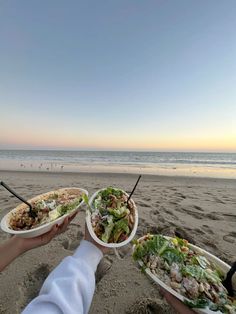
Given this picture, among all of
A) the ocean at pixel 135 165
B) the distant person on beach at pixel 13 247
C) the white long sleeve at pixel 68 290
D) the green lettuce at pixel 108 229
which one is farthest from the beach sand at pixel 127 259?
the ocean at pixel 135 165

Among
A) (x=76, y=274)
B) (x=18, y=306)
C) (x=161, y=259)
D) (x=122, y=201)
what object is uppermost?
(x=122, y=201)

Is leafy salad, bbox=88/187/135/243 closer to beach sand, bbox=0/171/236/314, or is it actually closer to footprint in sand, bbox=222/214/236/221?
beach sand, bbox=0/171/236/314

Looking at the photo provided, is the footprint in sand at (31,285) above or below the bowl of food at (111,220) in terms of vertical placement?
below

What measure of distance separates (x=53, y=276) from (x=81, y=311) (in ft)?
0.68

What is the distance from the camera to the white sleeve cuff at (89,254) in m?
1.28

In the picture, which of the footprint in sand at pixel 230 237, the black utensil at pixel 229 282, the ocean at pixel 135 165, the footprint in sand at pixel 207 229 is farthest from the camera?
the ocean at pixel 135 165

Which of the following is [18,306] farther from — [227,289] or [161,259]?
[227,289]

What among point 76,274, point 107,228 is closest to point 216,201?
point 107,228

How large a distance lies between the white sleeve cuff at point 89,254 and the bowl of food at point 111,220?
6 centimetres

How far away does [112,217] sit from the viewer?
5.62 feet

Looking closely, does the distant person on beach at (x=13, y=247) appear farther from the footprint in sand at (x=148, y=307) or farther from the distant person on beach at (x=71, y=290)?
the footprint in sand at (x=148, y=307)

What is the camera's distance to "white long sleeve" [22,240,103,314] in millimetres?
906

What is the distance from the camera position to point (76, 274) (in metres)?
1.09

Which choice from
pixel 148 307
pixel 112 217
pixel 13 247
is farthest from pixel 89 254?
pixel 148 307
